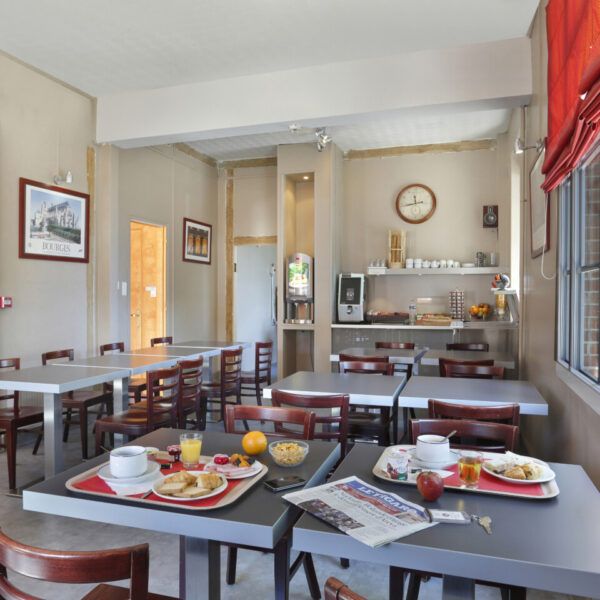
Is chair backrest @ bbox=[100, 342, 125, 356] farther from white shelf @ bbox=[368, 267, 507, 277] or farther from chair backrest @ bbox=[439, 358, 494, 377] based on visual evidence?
white shelf @ bbox=[368, 267, 507, 277]

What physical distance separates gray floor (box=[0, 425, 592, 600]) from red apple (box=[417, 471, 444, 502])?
1.15m

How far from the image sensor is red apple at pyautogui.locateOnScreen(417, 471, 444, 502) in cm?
137

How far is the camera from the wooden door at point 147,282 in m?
7.23

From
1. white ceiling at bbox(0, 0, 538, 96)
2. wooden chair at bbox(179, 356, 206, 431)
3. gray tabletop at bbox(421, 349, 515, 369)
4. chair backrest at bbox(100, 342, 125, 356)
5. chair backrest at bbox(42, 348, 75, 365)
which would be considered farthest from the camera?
chair backrest at bbox(100, 342, 125, 356)

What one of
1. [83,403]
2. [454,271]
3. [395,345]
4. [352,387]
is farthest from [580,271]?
[454,271]

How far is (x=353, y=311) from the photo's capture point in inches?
275

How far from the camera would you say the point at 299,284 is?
7273 millimetres

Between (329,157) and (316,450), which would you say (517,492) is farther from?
(329,157)

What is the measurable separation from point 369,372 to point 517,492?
97.9 inches

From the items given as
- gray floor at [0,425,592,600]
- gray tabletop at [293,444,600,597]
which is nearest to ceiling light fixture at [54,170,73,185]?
gray floor at [0,425,592,600]

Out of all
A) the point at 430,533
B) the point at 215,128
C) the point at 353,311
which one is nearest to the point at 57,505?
the point at 430,533

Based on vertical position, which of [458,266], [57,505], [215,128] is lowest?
[57,505]

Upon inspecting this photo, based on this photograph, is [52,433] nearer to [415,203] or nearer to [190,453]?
[190,453]

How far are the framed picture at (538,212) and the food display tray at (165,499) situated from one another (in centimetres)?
261
